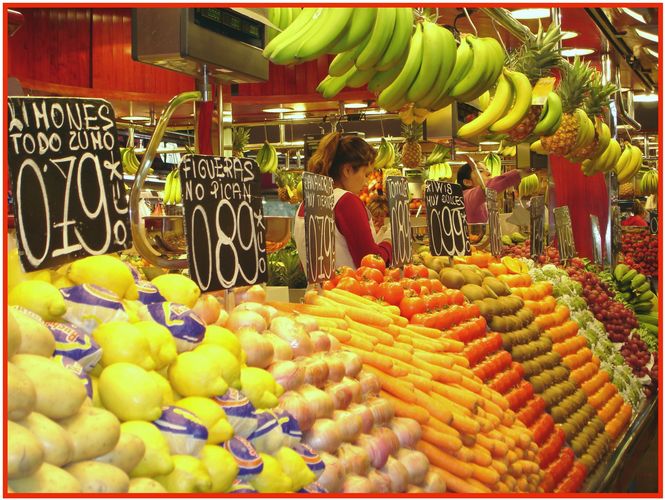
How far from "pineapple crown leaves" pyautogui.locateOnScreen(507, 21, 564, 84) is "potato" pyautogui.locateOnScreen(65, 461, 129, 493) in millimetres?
4077

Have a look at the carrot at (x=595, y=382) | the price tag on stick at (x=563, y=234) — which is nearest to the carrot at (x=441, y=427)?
the carrot at (x=595, y=382)

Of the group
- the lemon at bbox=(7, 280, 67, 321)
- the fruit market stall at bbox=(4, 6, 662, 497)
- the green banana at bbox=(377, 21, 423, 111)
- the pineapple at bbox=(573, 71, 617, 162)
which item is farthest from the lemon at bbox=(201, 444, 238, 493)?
the pineapple at bbox=(573, 71, 617, 162)

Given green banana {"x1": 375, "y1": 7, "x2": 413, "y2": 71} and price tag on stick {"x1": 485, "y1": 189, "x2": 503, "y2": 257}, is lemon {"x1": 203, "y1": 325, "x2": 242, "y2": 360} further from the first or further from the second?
price tag on stick {"x1": 485, "y1": 189, "x2": 503, "y2": 257}

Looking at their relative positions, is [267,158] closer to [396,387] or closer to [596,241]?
[596,241]

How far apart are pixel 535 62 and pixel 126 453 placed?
4.05 m

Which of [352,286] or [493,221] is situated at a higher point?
[493,221]

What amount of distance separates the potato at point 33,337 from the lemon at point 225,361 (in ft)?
1.26

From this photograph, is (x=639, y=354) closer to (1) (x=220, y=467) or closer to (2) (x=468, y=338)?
(2) (x=468, y=338)

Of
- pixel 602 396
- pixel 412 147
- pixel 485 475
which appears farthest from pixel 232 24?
pixel 412 147

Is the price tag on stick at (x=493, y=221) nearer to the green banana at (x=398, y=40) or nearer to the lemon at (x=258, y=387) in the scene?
the green banana at (x=398, y=40)

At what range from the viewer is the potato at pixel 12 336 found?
1.24 metres

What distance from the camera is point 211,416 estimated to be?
5.08ft

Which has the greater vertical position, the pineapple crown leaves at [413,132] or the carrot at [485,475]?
the pineapple crown leaves at [413,132]

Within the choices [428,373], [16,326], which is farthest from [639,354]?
[16,326]
